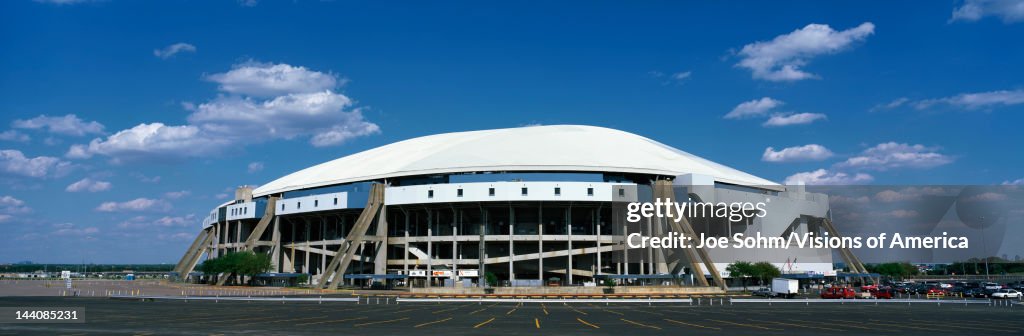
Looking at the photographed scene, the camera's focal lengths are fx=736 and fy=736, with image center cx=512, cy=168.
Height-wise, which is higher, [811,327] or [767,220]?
[767,220]

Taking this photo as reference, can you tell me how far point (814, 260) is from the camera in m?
83.9

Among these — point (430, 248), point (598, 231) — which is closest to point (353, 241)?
point (430, 248)

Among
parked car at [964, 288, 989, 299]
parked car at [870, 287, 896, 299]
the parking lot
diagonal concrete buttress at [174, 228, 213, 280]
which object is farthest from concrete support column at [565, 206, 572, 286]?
diagonal concrete buttress at [174, 228, 213, 280]

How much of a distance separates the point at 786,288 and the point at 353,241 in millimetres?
42117

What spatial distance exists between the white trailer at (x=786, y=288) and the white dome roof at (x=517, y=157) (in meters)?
23.2

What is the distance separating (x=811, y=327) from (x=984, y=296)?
42.0m

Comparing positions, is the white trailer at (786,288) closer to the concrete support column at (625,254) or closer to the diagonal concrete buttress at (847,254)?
the concrete support column at (625,254)

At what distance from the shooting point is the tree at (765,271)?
75562 mm

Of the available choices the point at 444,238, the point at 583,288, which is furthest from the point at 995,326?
the point at 444,238

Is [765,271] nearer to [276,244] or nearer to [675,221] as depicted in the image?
[675,221]

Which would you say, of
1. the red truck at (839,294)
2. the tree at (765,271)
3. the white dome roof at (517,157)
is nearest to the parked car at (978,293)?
the red truck at (839,294)

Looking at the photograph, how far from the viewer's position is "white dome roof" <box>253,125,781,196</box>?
77.8 meters

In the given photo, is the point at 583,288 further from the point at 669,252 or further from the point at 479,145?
the point at 479,145

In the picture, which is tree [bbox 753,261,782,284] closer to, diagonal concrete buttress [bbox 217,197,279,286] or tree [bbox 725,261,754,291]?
tree [bbox 725,261,754,291]
